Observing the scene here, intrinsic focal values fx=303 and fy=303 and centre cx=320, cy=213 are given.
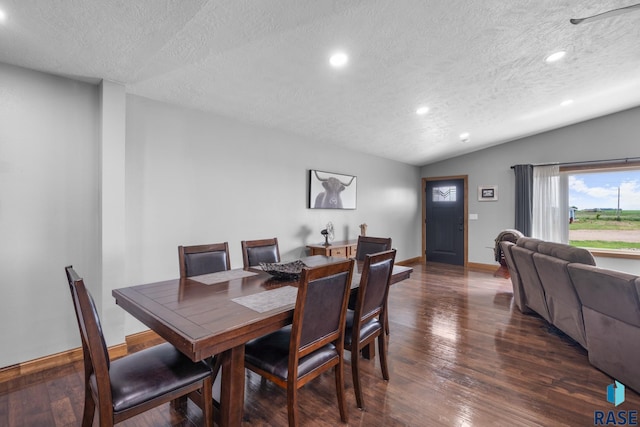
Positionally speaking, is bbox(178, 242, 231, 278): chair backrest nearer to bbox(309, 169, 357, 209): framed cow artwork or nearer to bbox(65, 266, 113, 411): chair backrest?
bbox(65, 266, 113, 411): chair backrest

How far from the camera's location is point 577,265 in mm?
2408

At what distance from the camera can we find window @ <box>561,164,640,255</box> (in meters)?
5.08

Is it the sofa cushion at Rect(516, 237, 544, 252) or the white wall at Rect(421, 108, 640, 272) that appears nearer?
the sofa cushion at Rect(516, 237, 544, 252)

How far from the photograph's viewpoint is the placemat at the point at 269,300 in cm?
159

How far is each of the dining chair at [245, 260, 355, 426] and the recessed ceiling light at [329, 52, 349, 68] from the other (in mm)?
1701

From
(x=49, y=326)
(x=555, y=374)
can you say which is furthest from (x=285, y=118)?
(x=555, y=374)

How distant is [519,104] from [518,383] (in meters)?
3.43

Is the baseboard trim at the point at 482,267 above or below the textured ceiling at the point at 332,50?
below

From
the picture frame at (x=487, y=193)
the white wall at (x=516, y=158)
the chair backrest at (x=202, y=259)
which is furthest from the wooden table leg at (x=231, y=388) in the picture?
the picture frame at (x=487, y=193)

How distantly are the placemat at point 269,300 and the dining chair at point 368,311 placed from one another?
0.44 m

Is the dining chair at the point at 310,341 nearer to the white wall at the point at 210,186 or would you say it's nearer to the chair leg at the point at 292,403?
the chair leg at the point at 292,403

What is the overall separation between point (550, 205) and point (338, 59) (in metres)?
5.23

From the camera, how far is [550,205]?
18.2 ft

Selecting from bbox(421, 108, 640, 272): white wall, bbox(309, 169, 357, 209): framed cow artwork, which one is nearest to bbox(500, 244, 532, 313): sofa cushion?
bbox(309, 169, 357, 209): framed cow artwork
